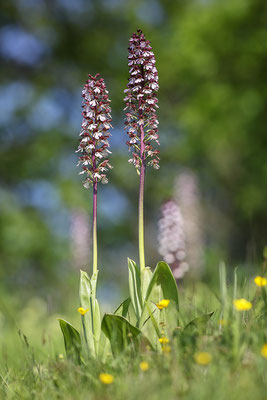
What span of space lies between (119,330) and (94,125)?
3.14ft

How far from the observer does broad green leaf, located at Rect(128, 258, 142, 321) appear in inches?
94.0

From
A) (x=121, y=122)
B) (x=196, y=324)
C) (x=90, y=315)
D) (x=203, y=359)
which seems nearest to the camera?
(x=203, y=359)

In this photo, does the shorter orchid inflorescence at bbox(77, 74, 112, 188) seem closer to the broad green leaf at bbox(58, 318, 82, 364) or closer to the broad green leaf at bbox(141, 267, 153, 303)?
the broad green leaf at bbox(141, 267, 153, 303)

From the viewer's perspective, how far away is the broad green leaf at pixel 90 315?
2.32 m

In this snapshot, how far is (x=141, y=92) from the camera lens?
243cm

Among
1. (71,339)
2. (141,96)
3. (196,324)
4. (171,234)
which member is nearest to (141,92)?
(141,96)

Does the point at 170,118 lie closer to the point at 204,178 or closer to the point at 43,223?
the point at 204,178

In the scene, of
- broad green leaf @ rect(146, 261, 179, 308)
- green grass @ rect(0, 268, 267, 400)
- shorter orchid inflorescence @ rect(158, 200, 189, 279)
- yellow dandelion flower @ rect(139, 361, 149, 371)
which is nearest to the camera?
green grass @ rect(0, 268, 267, 400)

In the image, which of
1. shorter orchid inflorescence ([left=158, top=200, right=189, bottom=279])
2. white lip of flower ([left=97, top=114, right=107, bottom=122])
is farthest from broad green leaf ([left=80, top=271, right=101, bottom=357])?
shorter orchid inflorescence ([left=158, top=200, right=189, bottom=279])

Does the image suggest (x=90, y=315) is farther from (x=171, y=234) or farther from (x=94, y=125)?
(x=171, y=234)

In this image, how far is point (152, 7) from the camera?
12.5 meters

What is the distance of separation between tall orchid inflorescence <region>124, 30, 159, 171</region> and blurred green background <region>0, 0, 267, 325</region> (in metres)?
7.03

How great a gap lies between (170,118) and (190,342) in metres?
9.86

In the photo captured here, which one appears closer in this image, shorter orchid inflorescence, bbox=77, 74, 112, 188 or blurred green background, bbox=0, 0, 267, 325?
shorter orchid inflorescence, bbox=77, 74, 112, 188
